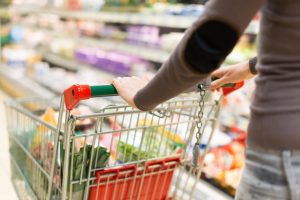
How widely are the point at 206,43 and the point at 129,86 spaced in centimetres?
29

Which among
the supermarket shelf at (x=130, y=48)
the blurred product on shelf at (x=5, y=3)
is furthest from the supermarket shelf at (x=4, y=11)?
the supermarket shelf at (x=130, y=48)

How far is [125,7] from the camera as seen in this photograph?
122 inches

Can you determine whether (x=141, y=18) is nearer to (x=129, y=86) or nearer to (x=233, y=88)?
(x=233, y=88)

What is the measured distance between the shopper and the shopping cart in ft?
0.93

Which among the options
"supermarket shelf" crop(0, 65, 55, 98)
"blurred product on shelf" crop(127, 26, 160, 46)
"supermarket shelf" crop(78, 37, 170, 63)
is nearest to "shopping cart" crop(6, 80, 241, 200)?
"supermarket shelf" crop(78, 37, 170, 63)

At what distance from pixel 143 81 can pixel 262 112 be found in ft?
1.07

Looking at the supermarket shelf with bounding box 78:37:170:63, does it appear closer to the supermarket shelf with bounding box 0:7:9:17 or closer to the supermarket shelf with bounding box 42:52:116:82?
the supermarket shelf with bounding box 42:52:116:82

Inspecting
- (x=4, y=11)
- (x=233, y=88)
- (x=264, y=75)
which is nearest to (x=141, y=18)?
(x=233, y=88)

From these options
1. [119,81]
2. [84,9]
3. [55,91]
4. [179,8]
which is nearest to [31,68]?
[55,91]

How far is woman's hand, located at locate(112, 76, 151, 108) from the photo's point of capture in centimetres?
88

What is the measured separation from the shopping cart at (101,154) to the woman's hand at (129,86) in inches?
1.3

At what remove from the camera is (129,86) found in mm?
912

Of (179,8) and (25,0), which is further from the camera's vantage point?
(25,0)

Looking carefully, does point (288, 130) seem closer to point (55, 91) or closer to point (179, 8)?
point (179, 8)
